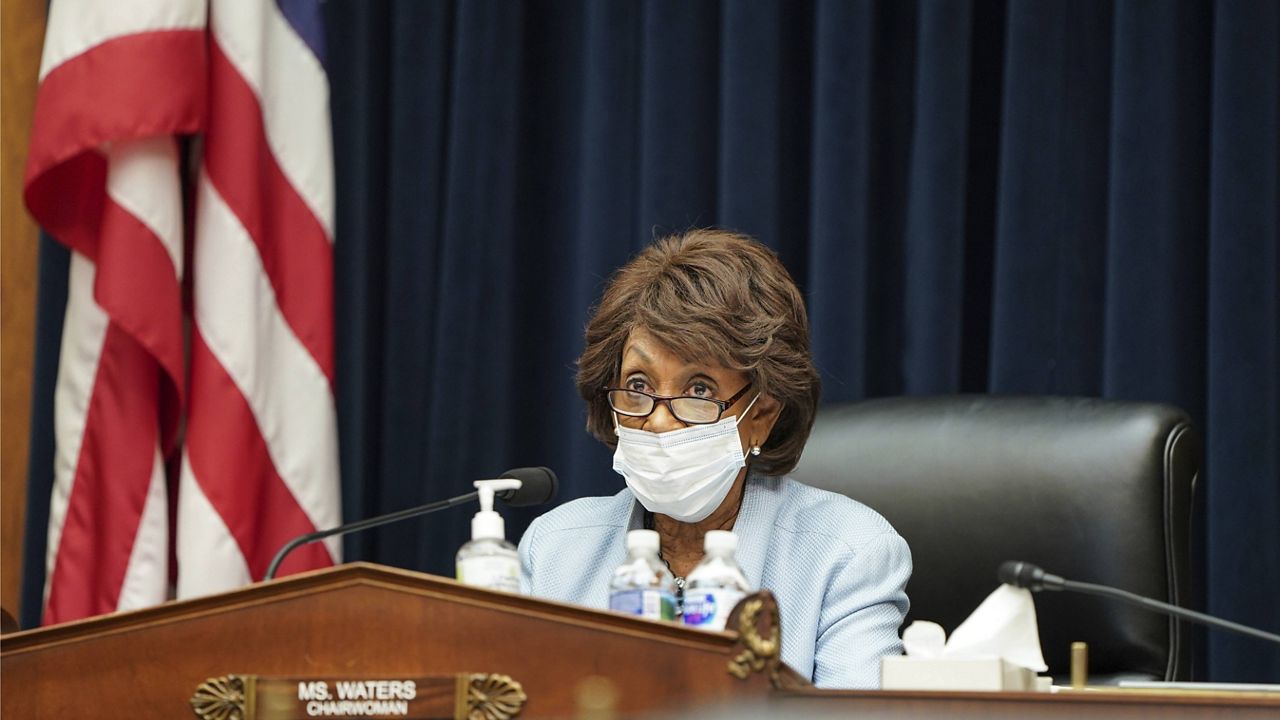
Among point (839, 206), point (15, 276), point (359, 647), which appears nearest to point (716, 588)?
point (359, 647)

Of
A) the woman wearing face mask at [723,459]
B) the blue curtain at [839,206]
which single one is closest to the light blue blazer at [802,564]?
the woman wearing face mask at [723,459]

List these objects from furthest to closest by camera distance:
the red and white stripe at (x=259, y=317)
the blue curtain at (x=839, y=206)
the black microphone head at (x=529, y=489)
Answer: the red and white stripe at (x=259, y=317) → the blue curtain at (x=839, y=206) → the black microphone head at (x=529, y=489)

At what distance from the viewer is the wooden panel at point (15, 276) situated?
10.9 feet

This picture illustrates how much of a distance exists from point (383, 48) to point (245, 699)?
2.50 meters

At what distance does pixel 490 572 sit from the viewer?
142cm

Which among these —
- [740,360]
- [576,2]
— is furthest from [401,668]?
[576,2]

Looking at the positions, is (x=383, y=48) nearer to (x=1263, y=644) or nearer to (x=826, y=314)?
(x=826, y=314)

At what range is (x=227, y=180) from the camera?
302cm

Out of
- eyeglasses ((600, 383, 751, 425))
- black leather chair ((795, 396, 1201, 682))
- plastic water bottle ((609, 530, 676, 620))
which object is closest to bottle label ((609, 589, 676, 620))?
plastic water bottle ((609, 530, 676, 620))

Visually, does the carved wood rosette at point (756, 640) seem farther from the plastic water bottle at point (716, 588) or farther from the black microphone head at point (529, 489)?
the black microphone head at point (529, 489)

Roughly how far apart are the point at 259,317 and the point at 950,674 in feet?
6.78

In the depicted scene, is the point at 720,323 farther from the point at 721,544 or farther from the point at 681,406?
the point at 721,544

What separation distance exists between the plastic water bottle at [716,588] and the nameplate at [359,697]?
0.24 meters

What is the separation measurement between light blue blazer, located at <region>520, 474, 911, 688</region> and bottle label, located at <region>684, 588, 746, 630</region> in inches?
19.8
